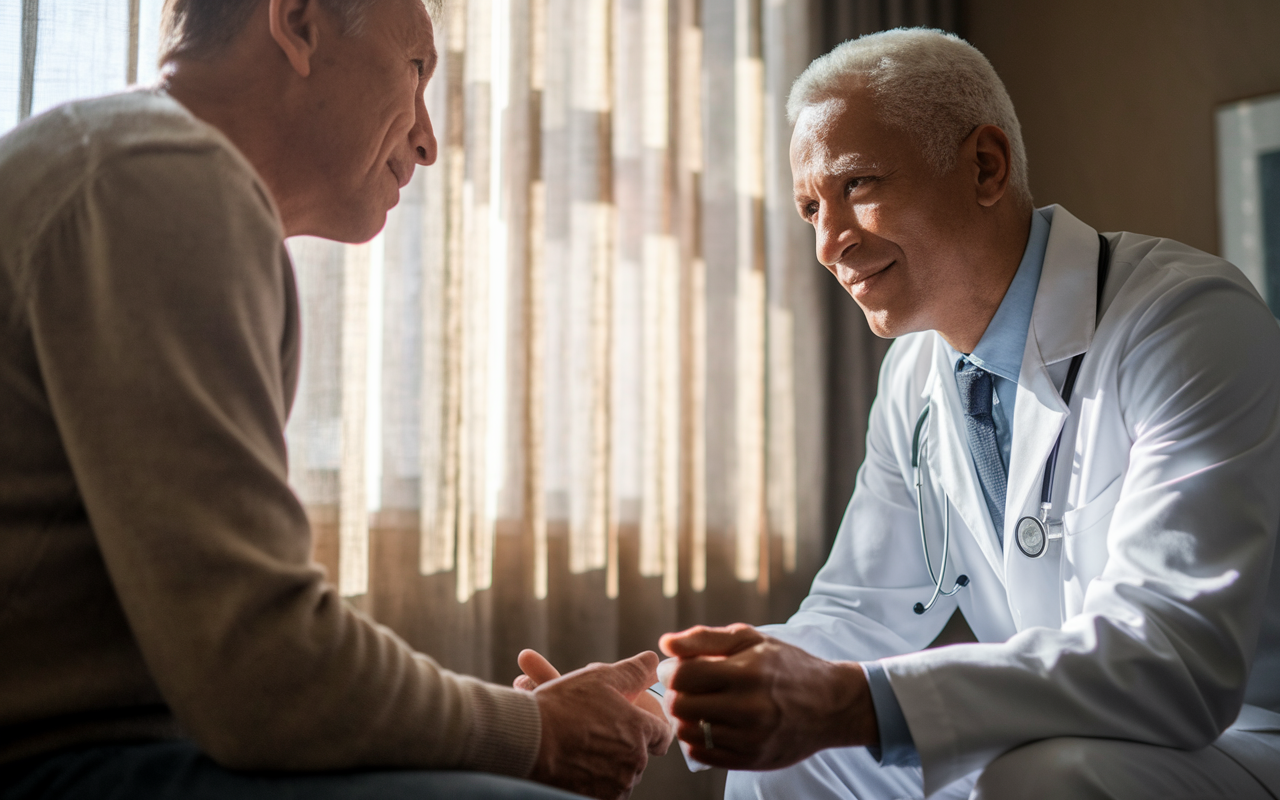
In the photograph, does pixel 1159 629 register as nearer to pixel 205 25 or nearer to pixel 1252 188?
pixel 205 25

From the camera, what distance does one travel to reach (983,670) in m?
0.91

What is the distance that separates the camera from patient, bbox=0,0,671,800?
0.60m

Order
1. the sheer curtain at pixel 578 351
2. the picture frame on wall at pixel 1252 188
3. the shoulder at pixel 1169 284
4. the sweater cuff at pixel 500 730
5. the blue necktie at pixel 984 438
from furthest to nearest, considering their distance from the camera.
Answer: the picture frame on wall at pixel 1252 188, the sheer curtain at pixel 578 351, the blue necktie at pixel 984 438, the shoulder at pixel 1169 284, the sweater cuff at pixel 500 730

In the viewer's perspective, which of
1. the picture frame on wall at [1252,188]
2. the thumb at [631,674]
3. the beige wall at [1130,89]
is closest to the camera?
the thumb at [631,674]

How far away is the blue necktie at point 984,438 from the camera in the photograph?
1.37 metres

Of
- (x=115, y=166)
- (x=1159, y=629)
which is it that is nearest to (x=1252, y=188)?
(x=1159, y=629)

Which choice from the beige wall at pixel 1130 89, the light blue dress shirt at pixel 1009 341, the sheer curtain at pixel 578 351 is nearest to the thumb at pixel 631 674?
the light blue dress shirt at pixel 1009 341

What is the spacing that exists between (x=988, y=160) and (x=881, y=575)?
2.43 feet

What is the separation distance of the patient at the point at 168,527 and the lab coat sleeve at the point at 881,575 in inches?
33.1

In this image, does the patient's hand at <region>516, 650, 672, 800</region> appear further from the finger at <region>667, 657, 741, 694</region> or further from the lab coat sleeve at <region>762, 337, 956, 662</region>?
the lab coat sleeve at <region>762, 337, 956, 662</region>

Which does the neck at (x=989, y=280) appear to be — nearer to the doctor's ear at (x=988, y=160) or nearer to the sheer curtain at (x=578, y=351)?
the doctor's ear at (x=988, y=160)

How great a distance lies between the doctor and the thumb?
83 millimetres

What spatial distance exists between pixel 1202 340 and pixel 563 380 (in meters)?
1.27

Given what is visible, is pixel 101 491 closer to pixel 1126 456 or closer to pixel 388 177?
pixel 388 177
